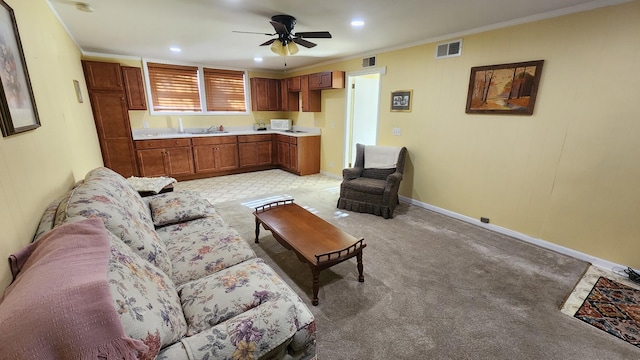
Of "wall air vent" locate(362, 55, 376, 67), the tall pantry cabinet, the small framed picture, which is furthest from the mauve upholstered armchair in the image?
the tall pantry cabinet

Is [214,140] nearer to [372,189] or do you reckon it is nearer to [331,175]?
[331,175]

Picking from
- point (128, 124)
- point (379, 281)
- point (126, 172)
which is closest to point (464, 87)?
point (379, 281)

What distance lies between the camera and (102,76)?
4.09 m

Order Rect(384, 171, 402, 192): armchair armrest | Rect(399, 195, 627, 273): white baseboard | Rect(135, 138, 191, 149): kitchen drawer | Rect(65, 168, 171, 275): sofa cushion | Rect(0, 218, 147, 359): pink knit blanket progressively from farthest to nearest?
Rect(135, 138, 191, 149): kitchen drawer, Rect(384, 171, 402, 192): armchair armrest, Rect(399, 195, 627, 273): white baseboard, Rect(65, 168, 171, 275): sofa cushion, Rect(0, 218, 147, 359): pink knit blanket

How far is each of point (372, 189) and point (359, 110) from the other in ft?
7.05

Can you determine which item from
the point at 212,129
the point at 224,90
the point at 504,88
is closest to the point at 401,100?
the point at 504,88

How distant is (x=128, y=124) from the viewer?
4.40m

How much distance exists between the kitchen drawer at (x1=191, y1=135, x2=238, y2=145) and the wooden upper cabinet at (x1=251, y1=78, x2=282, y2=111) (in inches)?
42.2

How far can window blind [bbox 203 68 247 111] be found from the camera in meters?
5.64

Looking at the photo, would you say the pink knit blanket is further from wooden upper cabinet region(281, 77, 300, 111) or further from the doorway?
wooden upper cabinet region(281, 77, 300, 111)

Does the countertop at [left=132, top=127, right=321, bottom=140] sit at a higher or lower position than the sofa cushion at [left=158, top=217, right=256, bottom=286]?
higher

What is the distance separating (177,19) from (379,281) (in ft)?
10.8

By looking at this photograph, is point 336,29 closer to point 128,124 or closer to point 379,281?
point 379,281

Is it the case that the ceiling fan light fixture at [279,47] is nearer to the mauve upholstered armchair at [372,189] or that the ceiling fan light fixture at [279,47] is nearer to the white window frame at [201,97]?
the mauve upholstered armchair at [372,189]
